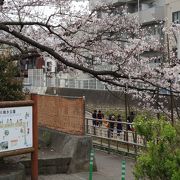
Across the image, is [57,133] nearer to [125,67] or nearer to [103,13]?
[125,67]

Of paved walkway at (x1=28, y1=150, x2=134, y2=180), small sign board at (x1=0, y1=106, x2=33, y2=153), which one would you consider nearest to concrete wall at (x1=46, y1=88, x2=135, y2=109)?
paved walkway at (x1=28, y1=150, x2=134, y2=180)

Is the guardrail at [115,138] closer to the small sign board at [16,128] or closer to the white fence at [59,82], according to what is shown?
the small sign board at [16,128]

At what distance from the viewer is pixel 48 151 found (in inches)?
396

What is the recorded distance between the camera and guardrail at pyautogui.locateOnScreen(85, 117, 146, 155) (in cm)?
1157

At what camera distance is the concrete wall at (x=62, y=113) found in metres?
10.0

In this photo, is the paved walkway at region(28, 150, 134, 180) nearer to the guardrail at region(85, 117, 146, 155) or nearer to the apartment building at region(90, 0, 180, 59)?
the guardrail at region(85, 117, 146, 155)

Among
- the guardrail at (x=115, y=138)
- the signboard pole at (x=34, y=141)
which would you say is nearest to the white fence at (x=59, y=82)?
the guardrail at (x=115, y=138)

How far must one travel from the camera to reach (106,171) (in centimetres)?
978

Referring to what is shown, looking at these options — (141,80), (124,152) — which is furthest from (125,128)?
(141,80)

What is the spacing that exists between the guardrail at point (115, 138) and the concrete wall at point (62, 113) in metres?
1.90

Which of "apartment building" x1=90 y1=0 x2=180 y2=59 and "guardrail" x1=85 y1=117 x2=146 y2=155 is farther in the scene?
"apartment building" x1=90 y1=0 x2=180 y2=59

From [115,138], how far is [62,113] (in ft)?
9.25

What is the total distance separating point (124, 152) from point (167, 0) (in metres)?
29.2

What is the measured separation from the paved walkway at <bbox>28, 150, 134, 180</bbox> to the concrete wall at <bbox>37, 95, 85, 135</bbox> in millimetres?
1109
